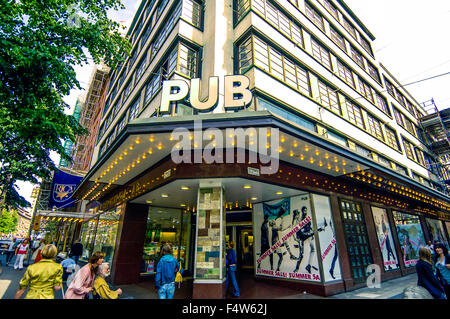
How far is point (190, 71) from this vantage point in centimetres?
1105

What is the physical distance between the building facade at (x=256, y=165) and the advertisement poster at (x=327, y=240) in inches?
2.9

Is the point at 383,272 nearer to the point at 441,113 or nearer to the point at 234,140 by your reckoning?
the point at 234,140

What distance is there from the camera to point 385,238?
42.7ft

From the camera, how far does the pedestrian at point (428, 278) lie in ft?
13.8

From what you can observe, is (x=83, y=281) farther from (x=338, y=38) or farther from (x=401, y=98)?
(x=401, y=98)

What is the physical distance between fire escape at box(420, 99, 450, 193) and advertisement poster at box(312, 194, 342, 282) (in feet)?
90.2

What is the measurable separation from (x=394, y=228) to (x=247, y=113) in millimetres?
14394

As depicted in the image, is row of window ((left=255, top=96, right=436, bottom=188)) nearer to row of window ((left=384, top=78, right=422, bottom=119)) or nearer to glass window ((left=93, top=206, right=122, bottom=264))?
glass window ((left=93, top=206, right=122, bottom=264))

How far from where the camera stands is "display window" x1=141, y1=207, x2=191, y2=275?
39.7 feet

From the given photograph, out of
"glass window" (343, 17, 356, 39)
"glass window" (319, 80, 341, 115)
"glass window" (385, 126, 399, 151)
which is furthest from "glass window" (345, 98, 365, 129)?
"glass window" (343, 17, 356, 39)

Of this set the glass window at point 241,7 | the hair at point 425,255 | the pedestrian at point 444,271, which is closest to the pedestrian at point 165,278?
the hair at point 425,255

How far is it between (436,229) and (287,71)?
22.2 metres

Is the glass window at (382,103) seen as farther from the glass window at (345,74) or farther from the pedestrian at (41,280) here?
the pedestrian at (41,280)
